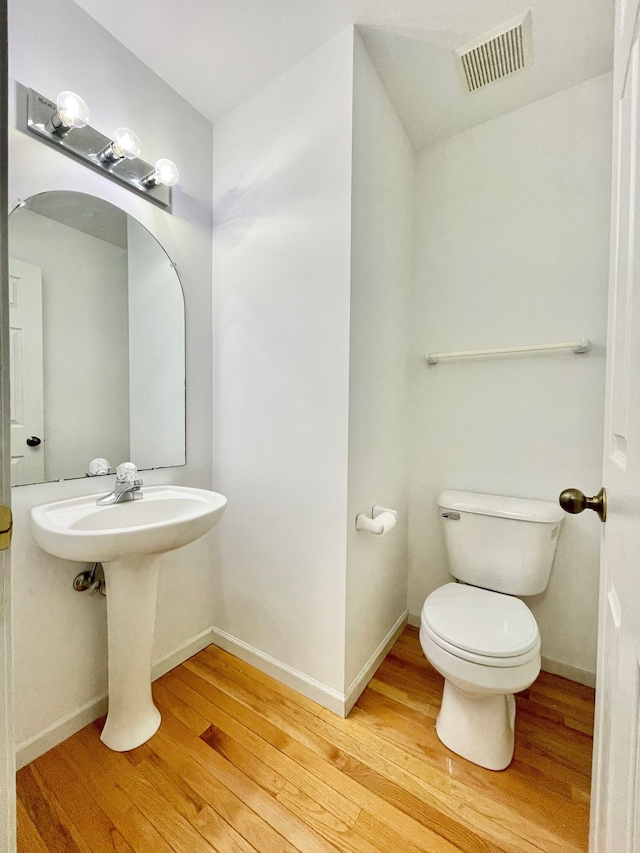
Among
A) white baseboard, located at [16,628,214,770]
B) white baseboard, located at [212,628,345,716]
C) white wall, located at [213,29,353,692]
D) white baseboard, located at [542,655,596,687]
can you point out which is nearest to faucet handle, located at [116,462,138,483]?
white wall, located at [213,29,353,692]

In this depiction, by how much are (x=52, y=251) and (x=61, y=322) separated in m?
0.24

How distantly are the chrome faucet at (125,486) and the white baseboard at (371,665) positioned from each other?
1.11 m

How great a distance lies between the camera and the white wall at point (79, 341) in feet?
3.81

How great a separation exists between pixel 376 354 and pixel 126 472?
3.55ft

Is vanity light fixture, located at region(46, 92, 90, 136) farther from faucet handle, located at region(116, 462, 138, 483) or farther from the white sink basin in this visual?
the white sink basin

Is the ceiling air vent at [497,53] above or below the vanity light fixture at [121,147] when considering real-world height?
above

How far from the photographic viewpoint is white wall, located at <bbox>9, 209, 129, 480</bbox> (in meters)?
1.16

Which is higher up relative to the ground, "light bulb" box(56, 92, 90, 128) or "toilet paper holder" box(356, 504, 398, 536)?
"light bulb" box(56, 92, 90, 128)

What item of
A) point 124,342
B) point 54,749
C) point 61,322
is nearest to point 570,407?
point 124,342

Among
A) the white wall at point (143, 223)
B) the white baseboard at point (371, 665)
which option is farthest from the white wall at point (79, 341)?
the white baseboard at point (371, 665)

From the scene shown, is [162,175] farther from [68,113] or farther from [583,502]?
[583,502]

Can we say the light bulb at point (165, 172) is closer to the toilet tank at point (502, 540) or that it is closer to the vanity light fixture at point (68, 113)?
the vanity light fixture at point (68, 113)

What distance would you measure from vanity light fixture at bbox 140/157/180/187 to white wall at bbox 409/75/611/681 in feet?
3.87

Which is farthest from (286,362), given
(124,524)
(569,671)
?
(569,671)
